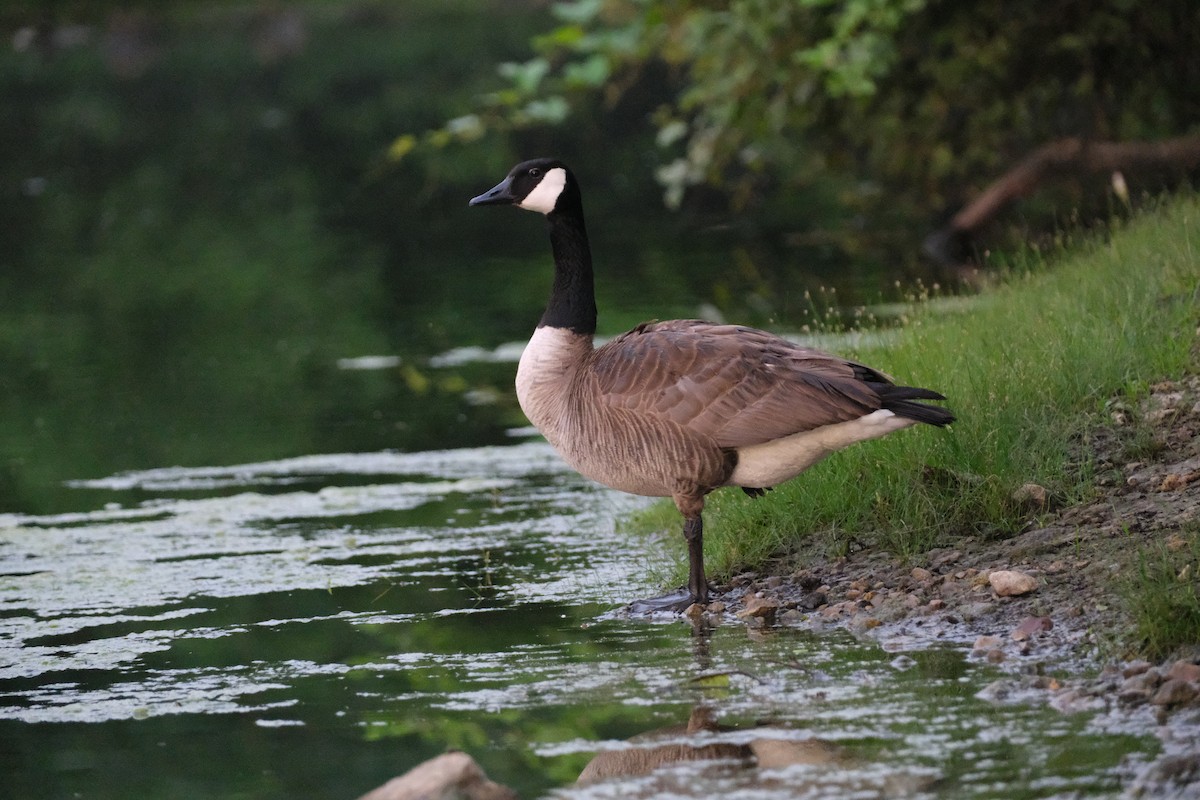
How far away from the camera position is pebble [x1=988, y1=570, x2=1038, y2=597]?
22.4ft

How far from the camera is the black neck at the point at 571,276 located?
7906 millimetres

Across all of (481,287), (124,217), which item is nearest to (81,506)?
(481,287)

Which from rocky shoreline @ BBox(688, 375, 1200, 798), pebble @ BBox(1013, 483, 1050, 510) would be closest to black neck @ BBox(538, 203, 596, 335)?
rocky shoreline @ BBox(688, 375, 1200, 798)

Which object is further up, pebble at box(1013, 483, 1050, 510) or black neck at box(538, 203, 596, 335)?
black neck at box(538, 203, 596, 335)

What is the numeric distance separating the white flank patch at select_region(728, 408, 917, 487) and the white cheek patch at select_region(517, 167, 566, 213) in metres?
1.66

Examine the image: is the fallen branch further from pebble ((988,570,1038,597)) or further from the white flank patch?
pebble ((988,570,1038,597))

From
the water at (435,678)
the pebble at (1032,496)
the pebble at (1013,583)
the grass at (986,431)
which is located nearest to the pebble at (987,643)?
the water at (435,678)

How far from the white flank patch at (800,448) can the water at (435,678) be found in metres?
0.71

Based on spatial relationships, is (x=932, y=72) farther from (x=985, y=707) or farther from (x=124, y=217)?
(x=124, y=217)

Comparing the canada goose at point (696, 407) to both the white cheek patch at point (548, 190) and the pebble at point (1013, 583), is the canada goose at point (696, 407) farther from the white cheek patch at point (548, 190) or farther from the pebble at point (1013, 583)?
the pebble at point (1013, 583)

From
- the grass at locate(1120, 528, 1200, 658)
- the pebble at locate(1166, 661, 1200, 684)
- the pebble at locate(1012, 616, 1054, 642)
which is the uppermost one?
the grass at locate(1120, 528, 1200, 658)

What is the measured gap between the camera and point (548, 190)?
805cm

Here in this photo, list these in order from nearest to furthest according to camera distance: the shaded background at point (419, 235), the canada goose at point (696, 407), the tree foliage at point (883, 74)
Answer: the canada goose at point (696, 407)
the shaded background at point (419, 235)
the tree foliage at point (883, 74)

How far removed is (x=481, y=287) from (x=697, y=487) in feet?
44.1
